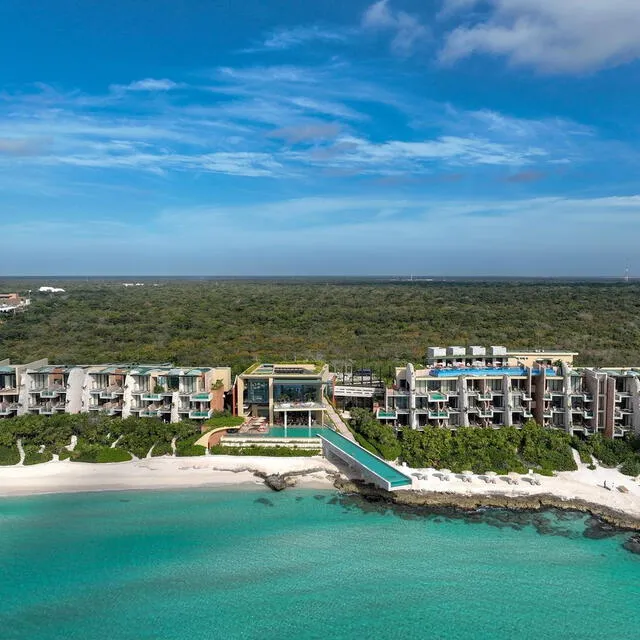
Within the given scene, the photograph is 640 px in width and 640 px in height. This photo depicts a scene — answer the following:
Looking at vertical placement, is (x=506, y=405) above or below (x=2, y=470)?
above

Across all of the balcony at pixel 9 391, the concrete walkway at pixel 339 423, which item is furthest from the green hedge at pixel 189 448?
the balcony at pixel 9 391

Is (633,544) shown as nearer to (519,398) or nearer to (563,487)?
(563,487)

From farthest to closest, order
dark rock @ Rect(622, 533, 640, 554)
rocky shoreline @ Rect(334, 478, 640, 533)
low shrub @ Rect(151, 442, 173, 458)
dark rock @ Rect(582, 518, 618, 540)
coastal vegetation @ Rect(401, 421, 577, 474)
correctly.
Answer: low shrub @ Rect(151, 442, 173, 458) → coastal vegetation @ Rect(401, 421, 577, 474) → rocky shoreline @ Rect(334, 478, 640, 533) → dark rock @ Rect(582, 518, 618, 540) → dark rock @ Rect(622, 533, 640, 554)

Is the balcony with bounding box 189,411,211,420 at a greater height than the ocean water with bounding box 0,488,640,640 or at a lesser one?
greater

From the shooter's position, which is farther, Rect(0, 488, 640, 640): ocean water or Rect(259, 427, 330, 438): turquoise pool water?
Rect(259, 427, 330, 438): turquoise pool water

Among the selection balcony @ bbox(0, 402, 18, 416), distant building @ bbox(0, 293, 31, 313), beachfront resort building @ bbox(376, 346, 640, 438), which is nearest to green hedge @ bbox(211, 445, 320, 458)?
beachfront resort building @ bbox(376, 346, 640, 438)

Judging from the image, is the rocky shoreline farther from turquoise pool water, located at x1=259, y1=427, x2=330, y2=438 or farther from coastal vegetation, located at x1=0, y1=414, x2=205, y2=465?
coastal vegetation, located at x1=0, y1=414, x2=205, y2=465

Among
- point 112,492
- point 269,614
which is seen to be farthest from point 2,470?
point 269,614

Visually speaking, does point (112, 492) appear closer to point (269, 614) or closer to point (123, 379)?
point (123, 379)
